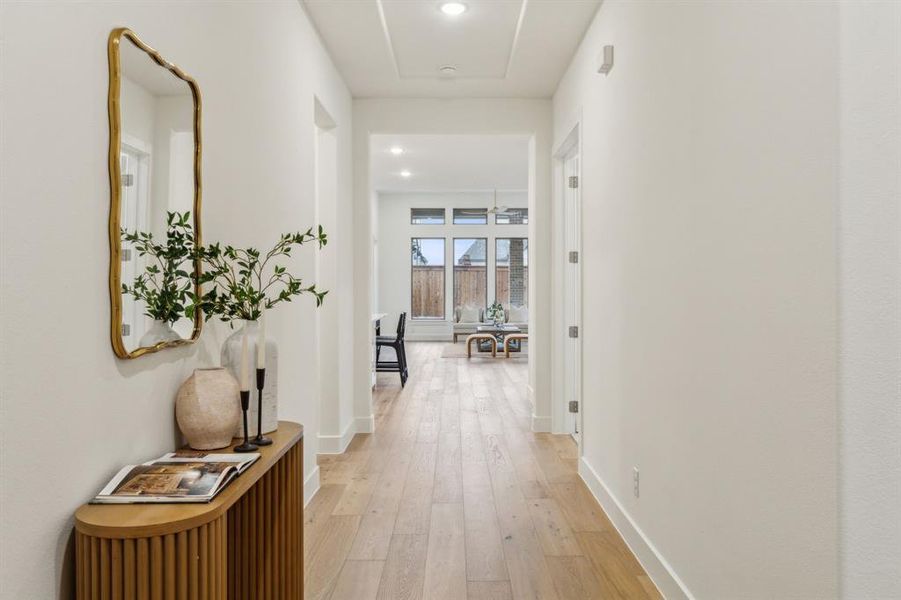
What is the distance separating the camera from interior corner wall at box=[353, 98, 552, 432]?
4.55 metres

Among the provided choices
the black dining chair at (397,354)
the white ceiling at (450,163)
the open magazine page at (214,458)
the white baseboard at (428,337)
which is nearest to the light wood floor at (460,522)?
the open magazine page at (214,458)

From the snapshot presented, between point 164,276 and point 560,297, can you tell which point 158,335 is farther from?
point 560,297

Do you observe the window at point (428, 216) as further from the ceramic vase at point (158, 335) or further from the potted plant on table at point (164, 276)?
the ceramic vase at point (158, 335)

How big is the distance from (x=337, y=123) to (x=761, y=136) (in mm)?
3079

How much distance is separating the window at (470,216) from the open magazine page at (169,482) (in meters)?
10.6

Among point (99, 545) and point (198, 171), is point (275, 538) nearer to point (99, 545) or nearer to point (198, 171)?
point (99, 545)

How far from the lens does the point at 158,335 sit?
1.60 m

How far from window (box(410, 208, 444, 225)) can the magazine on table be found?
1051cm

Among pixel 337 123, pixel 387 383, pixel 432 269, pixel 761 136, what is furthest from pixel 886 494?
pixel 432 269

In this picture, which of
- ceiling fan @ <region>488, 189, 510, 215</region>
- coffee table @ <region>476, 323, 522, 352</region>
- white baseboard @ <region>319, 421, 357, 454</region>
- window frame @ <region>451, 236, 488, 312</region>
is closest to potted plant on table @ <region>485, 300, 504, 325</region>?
coffee table @ <region>476, 323, 522, 352</region>

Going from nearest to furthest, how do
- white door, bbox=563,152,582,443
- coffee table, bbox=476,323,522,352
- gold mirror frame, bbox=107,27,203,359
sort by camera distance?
1. gold mirror frame, bbox=107,27,203,359
2. white door, bbox=563,152,582,443
3. coffee table, bbox=476,323,522,352

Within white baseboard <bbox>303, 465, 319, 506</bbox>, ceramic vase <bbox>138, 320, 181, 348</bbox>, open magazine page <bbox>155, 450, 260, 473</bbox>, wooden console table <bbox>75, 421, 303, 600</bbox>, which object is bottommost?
white baseboard <bbox>303, 465, 319, 506</bbox>

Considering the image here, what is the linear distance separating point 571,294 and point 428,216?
7.75 m

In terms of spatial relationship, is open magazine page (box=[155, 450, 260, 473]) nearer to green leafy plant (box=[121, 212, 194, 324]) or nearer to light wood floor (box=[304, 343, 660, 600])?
green leafy plant (box=[121, 212, 194, 324])
